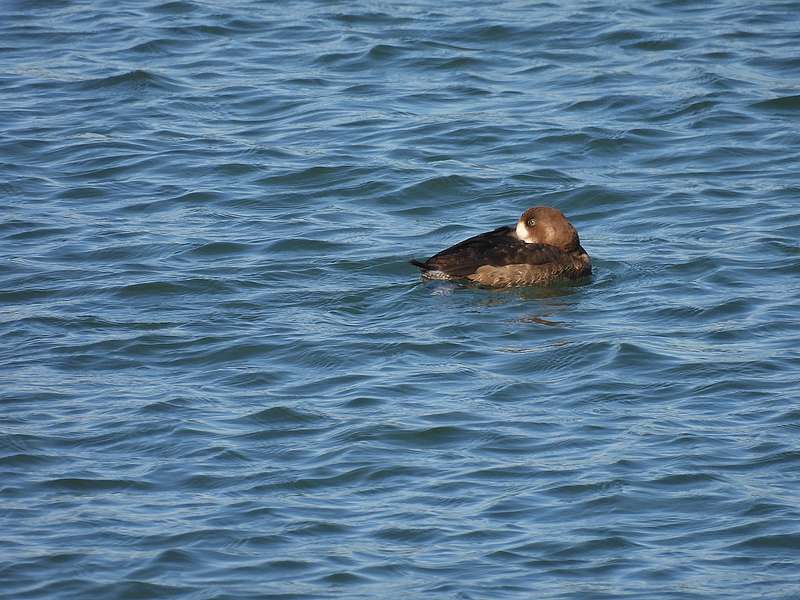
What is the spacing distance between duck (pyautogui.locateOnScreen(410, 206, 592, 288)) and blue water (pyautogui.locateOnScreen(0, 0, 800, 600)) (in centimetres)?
15

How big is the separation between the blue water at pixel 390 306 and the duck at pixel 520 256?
5.9 inches

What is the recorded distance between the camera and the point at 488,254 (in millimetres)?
11203

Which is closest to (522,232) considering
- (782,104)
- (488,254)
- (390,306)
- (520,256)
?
(520,256)

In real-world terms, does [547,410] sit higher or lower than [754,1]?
lower

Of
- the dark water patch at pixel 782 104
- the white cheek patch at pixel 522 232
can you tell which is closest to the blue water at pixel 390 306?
the dark water patch at pixel 782 104

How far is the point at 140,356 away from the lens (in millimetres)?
9852

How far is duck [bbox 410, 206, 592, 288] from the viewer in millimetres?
11086

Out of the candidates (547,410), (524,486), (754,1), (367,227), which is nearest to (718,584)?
(524,486)

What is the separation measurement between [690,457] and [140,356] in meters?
3.63

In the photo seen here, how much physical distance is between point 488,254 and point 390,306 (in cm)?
88

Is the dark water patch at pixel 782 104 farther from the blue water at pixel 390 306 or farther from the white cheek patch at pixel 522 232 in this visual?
the white cheek patch at pixel 522 232

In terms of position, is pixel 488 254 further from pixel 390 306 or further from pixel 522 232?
pixel 390 306

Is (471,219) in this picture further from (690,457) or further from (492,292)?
(690,457)

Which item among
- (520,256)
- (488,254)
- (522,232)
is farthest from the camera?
(522,232)
